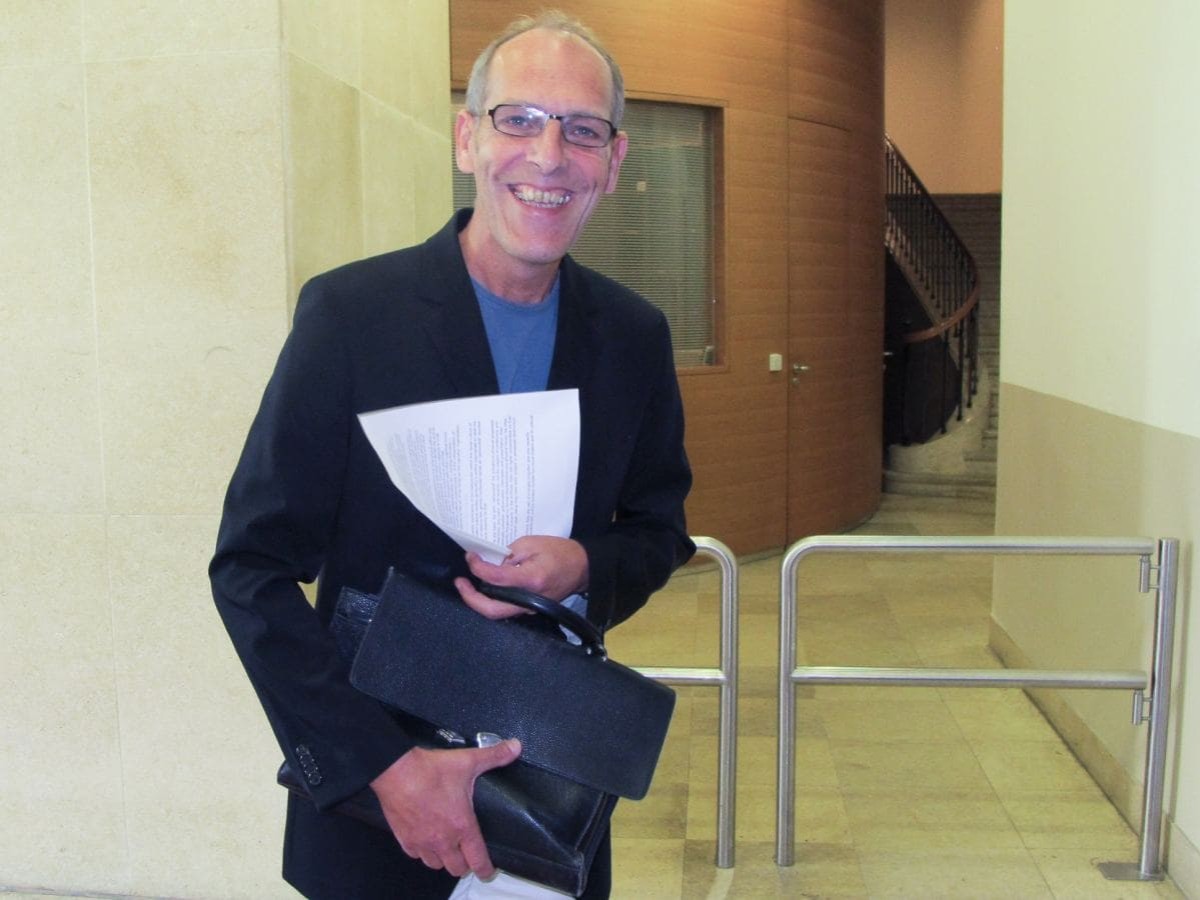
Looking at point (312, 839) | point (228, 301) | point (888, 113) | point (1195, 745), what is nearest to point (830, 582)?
point (1195, 745)

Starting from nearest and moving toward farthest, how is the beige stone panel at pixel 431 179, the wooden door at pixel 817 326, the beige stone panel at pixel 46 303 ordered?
the beige stone panel at pixel 46 303 < the beige stone panel at pixel 431 179 < the wooden door at pixel 817 326

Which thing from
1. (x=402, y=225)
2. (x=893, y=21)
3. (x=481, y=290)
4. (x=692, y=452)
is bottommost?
(x=692, y=452)

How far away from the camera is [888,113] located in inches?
653

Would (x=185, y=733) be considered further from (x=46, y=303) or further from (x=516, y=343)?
(x=516, y=343)

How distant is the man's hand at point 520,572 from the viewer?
131 centimetres

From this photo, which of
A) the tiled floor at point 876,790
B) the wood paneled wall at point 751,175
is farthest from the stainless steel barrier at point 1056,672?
the wood paneled wall at point 751,175

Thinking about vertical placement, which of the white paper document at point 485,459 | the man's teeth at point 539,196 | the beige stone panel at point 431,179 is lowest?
the white paper document at point 485,459

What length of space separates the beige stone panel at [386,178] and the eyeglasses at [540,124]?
64.3 inches

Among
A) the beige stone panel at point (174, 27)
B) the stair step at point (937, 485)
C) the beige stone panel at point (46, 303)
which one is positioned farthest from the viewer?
the stair step at point (937, 485)

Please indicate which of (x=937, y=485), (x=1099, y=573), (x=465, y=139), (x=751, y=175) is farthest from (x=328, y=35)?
(x=937, y=485)

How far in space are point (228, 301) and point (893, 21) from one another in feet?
51.1

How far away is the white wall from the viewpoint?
326cm

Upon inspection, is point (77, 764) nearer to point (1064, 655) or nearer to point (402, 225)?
point (402, 225)

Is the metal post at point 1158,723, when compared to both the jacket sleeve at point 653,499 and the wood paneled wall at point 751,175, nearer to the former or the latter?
the jacket sleeve at point 653,499
